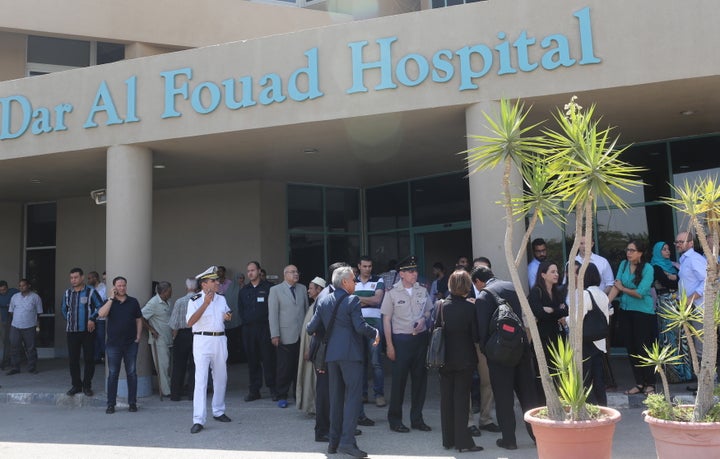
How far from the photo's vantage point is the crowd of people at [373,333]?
580 cm

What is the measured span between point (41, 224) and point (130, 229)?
696 centimetres

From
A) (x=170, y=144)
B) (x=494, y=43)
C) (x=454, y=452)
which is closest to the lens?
(x=454, y=452)

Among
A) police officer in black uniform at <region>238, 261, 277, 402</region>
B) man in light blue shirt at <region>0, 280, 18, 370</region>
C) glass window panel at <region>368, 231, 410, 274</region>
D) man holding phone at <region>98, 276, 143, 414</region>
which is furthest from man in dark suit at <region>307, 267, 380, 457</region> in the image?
man in light blue shirt at <region>0, 280, 18, 370</region>

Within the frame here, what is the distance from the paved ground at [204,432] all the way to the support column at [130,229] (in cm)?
84

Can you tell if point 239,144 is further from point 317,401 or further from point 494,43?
point 317,401

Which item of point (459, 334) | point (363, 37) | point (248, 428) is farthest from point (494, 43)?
point (248, 428)

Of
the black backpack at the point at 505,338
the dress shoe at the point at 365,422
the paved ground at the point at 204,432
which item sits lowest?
the paved ground at the point at 204,432

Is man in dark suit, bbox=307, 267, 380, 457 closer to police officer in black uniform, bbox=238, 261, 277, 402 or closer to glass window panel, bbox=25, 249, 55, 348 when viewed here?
police officer in black uniform, bbox=238, 261, 277, 402

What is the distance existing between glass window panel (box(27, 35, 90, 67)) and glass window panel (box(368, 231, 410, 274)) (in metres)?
8.48

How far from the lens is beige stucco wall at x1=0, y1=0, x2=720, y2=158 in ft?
24.1

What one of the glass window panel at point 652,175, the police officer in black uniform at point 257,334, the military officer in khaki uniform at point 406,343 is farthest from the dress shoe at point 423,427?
the glass window panel at point 652,175

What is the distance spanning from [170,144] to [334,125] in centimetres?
261

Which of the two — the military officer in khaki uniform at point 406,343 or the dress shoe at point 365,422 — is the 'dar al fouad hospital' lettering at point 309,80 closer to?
the military officer in khaki uniform at point 406,343

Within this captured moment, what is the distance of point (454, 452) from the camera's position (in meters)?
5.75
